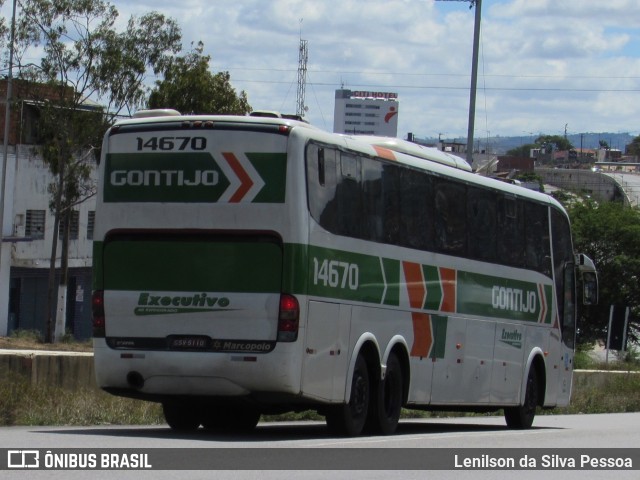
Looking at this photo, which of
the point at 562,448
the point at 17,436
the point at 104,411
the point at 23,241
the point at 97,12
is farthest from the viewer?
the point at 23,241

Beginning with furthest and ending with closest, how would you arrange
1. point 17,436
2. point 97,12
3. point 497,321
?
point 97,12 < point 497,321 < point 17,436

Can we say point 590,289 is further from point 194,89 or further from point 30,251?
point 30,251

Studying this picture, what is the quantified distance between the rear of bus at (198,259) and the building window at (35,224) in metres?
40.7

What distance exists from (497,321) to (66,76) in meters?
27.0

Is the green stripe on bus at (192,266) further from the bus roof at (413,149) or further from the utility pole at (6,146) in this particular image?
the utility pole at (6,146)

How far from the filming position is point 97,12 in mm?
44031

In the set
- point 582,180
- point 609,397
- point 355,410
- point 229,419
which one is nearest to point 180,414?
point 229,419

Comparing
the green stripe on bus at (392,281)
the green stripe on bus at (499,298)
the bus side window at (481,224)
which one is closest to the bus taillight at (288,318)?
the green stripe on bus at (392,281)

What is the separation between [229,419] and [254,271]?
136 inches

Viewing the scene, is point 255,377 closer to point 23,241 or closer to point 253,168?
point 253,168

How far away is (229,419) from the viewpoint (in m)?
17.4

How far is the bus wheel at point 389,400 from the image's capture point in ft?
54.2

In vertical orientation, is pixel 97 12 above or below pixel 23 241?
above

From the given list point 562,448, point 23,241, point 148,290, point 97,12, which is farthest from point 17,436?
point 23,241
